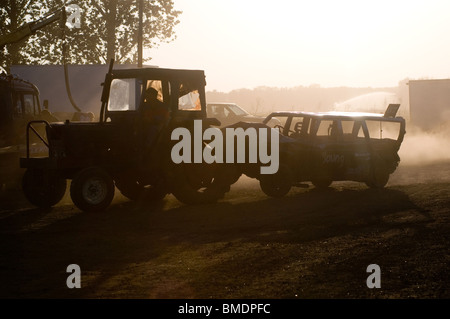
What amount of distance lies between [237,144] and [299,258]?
6094 mm

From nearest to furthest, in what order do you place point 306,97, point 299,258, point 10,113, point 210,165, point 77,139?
point 299,258 < point 77,139 < point 210,165 < point 10,113 < point 306,97

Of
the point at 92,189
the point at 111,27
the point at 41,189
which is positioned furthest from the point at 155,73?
the point at 111,27

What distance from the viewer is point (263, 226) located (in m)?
13.0

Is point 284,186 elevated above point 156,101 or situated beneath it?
situated beneath

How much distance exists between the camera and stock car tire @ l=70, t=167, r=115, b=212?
14.2 metres

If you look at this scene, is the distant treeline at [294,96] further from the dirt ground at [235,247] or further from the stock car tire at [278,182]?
the dirt ground at [235,247]

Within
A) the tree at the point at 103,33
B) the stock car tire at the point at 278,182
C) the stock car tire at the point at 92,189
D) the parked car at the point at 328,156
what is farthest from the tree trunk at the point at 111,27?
the stock car tire at the point at 92,189

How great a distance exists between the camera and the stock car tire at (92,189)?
→ 14.2 m

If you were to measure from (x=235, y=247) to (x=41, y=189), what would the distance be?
216 inches

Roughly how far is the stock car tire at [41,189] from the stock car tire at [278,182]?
4223 mm
